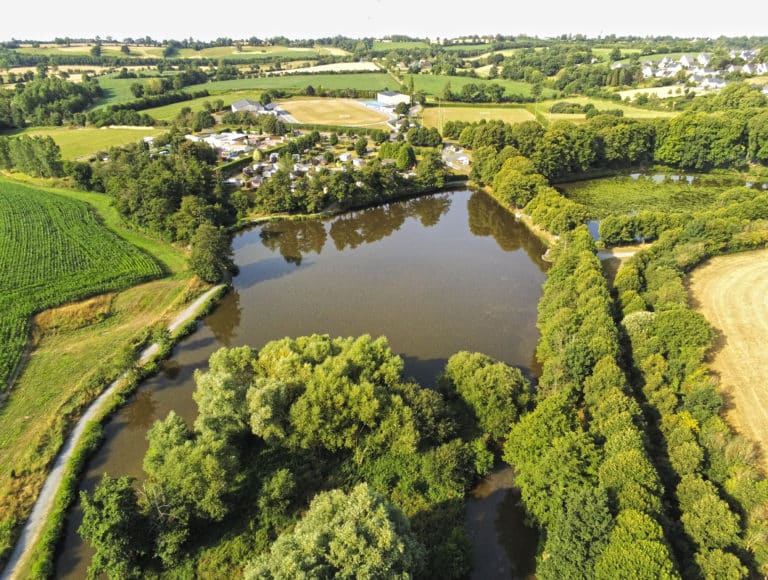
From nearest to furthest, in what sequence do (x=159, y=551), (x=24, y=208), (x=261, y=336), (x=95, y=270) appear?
(x=159, y=551) → (x=261, y=336) → (x=95, y=270) → (x=24, y=208)

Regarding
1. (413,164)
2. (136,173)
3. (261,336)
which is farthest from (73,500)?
(413,164)

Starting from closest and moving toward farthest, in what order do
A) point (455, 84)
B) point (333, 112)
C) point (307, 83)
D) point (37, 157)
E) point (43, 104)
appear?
1. point (37, 157)
2. point (43, 104)
3. point (333, 112)
4. point (455, 84)
5. point (307, 83)

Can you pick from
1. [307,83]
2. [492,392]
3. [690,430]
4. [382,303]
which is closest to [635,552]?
[690,430]

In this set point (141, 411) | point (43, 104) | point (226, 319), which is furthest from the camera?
point (43, 104)

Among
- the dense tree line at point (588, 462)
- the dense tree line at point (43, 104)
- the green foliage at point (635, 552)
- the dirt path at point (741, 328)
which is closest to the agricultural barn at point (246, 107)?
the dense tree line at point (43, 104)

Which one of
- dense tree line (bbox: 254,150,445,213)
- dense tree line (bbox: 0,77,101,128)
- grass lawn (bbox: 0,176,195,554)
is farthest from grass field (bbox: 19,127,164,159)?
grass lawn (bbox: 0,176,195,554)

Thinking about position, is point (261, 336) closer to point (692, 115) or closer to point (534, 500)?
point (534, 500)

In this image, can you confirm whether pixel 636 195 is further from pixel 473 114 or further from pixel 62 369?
pixel 62 369
